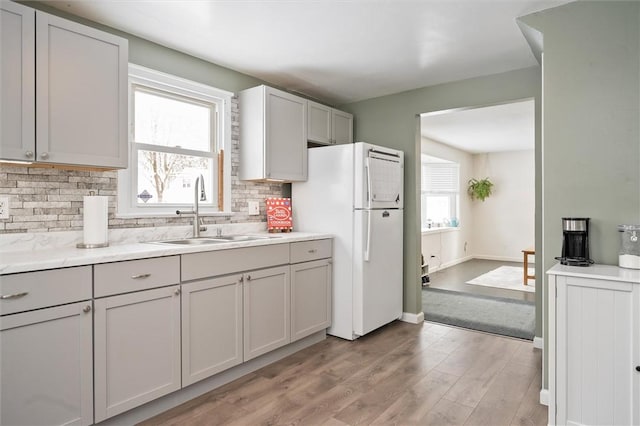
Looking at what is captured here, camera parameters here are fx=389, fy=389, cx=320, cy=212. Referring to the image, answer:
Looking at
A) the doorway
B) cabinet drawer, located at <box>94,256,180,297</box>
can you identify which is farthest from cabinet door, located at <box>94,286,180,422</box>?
the doorway

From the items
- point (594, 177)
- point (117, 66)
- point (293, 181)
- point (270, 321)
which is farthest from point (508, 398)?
point (117, 66)

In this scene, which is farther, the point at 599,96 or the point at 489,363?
the point at 489,363

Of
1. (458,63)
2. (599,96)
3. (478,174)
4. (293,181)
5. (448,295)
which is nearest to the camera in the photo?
(599,96)

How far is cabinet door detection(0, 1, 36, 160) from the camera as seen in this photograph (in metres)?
1.91

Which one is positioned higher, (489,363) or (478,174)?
(478,174)

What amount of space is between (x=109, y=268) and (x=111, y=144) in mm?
786

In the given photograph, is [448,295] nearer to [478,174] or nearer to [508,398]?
[508,398]

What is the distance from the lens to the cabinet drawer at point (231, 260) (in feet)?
7.83

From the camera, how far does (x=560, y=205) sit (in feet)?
7.82

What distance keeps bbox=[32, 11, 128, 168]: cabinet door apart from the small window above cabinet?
186 centimetres

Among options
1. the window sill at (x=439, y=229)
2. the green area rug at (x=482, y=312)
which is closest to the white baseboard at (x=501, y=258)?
the window sill at (x=439, y=229)

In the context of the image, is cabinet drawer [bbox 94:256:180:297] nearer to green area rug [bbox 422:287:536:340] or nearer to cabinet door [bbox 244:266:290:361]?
cabinet door [bbox 244:266:290:361]

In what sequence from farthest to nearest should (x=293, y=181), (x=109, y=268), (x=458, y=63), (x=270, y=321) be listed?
(x=293, y=181)
(x=458, y=63)
(x=270, y=321)
(x=109, y=268)

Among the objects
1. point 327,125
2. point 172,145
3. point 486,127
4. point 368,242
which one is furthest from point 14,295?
point 486,127
